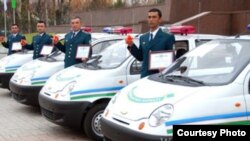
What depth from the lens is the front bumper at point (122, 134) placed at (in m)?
4.43

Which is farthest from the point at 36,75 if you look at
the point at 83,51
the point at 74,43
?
the point at 83,51

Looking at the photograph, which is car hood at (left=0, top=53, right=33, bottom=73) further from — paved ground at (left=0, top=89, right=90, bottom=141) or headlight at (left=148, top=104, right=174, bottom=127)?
headlight at (left=148, top=104, right=174, bottom=127)

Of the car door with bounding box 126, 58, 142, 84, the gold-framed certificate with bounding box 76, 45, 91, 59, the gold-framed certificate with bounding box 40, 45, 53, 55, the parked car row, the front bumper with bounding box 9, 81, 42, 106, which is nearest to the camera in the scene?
the parked car row

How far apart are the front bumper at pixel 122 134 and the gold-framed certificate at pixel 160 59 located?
130 centimetres

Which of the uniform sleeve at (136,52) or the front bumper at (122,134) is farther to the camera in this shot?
the uniform sleeve at (136,52)

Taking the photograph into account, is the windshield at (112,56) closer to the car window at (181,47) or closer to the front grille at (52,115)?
the car window at (181,47)

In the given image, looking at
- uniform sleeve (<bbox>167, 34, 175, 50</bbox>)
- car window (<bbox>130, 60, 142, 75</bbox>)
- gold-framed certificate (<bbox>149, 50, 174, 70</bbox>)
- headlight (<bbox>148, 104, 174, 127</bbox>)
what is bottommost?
headlight (<bbox>148, 104, 174, 127</bbox>)

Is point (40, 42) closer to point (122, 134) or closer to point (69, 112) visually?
point (69, 112)

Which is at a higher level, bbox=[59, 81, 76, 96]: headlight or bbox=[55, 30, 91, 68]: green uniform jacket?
bbox=[55, 30, 91, 68]: green uniform jacket

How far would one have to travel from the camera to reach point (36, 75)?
8.80 m

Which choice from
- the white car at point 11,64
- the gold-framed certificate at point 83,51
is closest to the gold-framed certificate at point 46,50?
the white car at point 11,64

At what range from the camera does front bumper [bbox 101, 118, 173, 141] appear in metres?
4.43

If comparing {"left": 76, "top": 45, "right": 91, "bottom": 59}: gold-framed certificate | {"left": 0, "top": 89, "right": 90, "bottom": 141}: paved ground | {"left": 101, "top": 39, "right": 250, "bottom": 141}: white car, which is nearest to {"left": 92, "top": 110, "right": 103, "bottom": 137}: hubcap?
{"left": 0, "top": 89, "right": 90, "bottom": 141}: paved ground

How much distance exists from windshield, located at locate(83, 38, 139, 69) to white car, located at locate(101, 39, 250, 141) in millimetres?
1855
